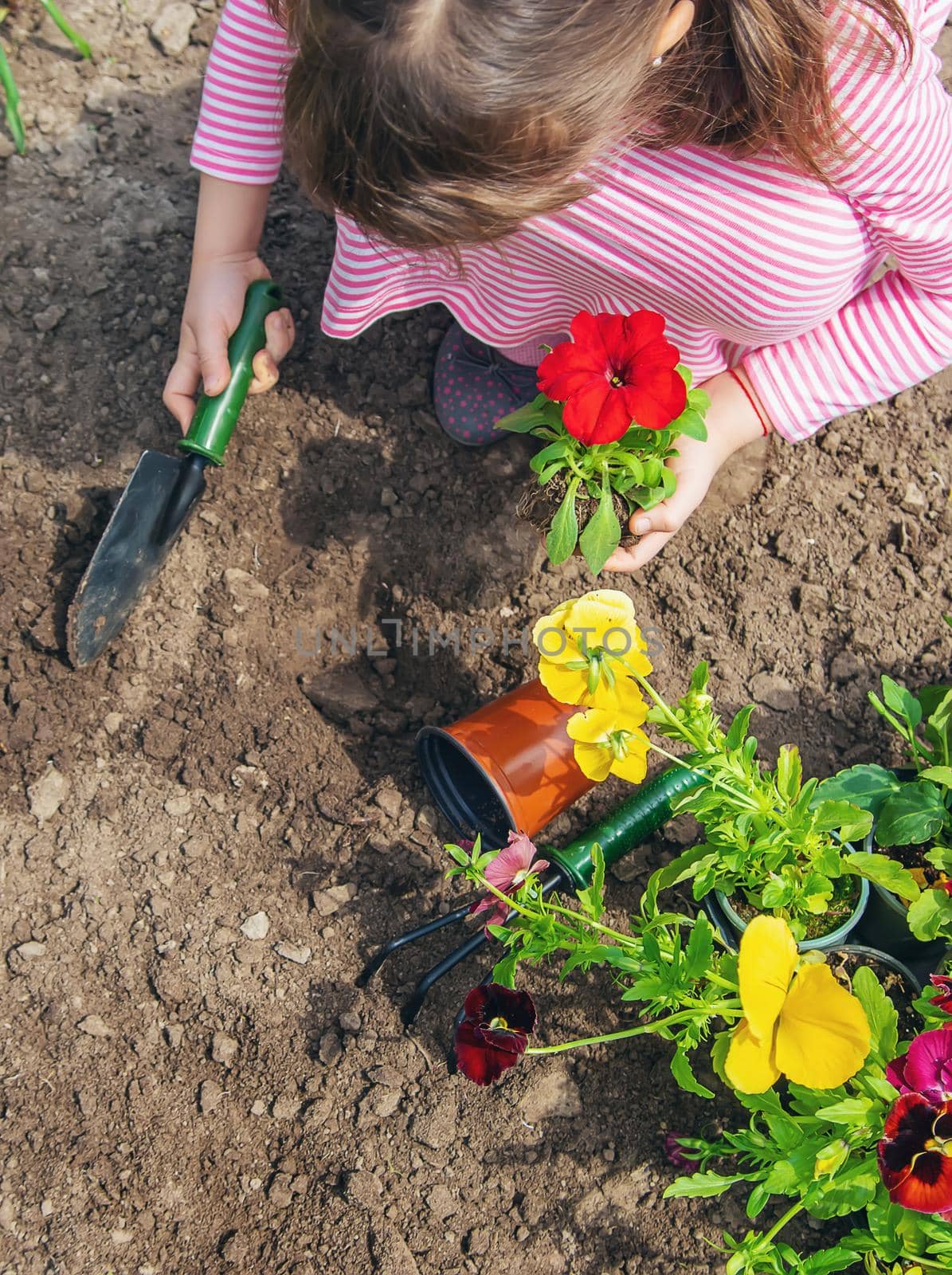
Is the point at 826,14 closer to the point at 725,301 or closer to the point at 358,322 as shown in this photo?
the point at 725,301

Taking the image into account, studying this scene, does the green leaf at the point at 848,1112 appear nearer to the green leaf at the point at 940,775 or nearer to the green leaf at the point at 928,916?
the green leaf at the point at 928,916

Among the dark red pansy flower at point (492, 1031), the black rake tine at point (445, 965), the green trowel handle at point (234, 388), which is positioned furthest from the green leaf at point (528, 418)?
the dark red pansy flower at point (492, 1031)

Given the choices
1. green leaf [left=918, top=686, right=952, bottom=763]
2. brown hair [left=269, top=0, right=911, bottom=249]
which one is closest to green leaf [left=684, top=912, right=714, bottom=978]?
green leaf [left=918, top=686, right=952, bottom=763]

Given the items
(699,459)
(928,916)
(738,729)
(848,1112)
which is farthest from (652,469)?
(848,1112)

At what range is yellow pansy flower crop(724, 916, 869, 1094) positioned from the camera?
38.6 inches

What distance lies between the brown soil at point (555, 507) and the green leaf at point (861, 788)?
0.44 metres

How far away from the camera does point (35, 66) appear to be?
196 cm

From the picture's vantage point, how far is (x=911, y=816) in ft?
4.29

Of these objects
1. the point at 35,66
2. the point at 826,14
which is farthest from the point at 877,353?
the point at 35,66

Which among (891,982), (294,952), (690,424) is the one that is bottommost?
(294,952)

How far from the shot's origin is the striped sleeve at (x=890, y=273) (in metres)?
1.17

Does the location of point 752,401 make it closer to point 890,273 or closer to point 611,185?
point 890,273

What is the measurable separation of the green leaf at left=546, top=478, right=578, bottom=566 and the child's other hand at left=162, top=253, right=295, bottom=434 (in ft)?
2.06

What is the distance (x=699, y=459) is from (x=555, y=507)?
28cm
